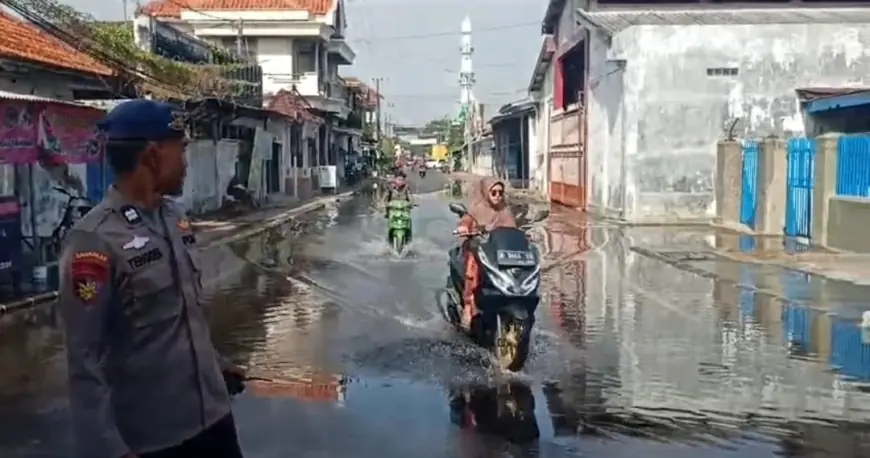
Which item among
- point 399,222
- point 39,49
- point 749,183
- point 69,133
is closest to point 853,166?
point 749,183

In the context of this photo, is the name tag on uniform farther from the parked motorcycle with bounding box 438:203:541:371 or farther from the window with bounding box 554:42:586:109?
the window with bounding box 554:42:586:109

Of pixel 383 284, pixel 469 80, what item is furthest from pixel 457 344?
pixel 469 80

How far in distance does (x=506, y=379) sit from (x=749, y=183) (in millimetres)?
18068

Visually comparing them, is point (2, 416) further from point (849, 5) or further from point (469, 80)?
point (469, 80)

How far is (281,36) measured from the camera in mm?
53250

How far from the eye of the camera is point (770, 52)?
29203mm

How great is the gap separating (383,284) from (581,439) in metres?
8.95

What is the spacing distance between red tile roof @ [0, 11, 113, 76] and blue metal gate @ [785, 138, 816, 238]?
1345 centimetres

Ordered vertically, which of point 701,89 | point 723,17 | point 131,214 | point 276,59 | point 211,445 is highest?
point 276,59

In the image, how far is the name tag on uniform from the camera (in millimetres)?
3191

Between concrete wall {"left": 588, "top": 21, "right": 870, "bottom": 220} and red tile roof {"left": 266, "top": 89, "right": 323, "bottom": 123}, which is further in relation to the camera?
red tile roof {"left": 266, "top": 89, "right": 323, "bottom": 123}

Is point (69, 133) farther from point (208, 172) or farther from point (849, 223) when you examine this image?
point (208, 172)

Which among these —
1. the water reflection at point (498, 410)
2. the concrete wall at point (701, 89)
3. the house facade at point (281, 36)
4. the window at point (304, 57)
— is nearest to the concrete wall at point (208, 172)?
the concrete wall at point (701, 89)

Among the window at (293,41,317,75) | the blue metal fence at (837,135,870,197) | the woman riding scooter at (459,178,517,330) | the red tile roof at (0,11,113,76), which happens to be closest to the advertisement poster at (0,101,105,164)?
the red tile roof at (0,11,113,76)
